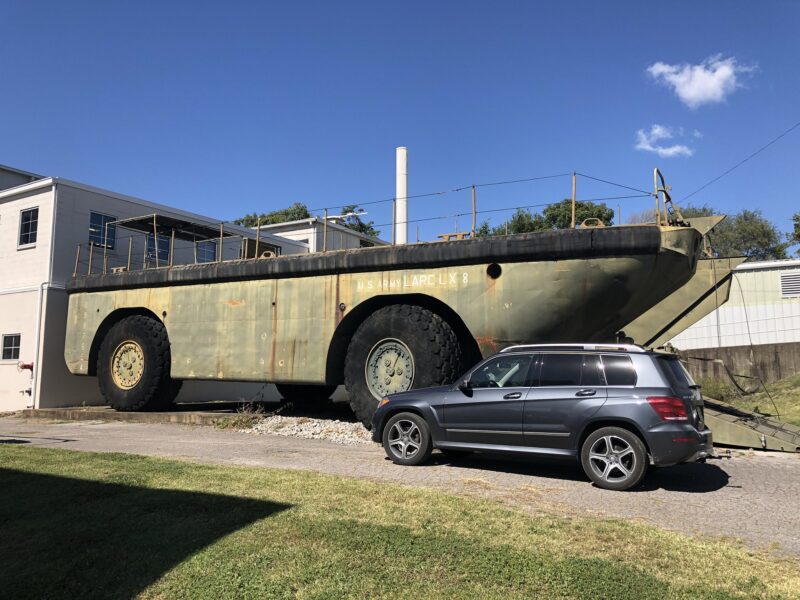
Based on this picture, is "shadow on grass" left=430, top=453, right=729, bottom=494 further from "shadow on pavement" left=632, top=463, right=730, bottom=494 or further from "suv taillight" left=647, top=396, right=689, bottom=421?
"suv taillight" left=647, top=396, right=689, bottom=421

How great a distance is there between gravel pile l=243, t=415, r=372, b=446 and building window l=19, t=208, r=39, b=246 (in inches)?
435

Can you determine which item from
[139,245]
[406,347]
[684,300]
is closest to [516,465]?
[406,347]

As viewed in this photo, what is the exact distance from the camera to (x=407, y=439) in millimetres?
8125

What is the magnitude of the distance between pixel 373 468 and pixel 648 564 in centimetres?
425

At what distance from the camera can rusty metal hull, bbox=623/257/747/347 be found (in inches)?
423

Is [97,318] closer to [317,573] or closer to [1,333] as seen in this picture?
[1,333]

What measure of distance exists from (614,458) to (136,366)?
11.5 meters

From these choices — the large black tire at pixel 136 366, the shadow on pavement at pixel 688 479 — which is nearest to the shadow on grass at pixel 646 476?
the shadow on pavement at pixel 688 479

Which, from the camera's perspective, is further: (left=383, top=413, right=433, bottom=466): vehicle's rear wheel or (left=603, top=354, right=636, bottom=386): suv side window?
(left=383, top=413, right=433, bottom=466): vehicle's rear wheel

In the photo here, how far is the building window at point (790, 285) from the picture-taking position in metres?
22.1

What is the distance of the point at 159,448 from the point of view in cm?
972

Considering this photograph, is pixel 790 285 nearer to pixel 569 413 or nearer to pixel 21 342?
pixel 569 413

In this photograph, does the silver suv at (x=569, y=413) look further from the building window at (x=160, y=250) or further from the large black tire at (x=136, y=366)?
the building window at (x=160, y=250)

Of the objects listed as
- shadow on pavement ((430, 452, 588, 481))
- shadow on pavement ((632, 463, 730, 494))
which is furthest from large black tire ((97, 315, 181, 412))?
shadow on pavement ((632, 463, 730, 494))
